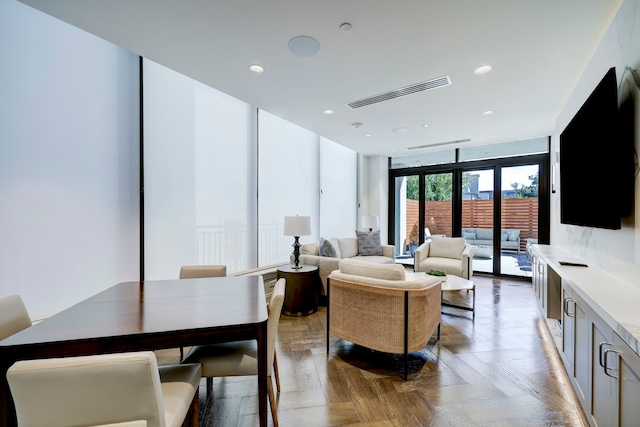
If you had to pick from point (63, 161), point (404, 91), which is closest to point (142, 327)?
point (63, 161)

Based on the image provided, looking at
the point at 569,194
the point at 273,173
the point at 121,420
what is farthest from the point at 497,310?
the point at 121,420

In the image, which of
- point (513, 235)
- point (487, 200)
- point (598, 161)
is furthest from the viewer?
point (487, 200)

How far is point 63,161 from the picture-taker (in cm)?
225

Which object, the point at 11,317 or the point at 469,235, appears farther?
the point at 469,235

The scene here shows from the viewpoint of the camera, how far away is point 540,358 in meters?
2.45

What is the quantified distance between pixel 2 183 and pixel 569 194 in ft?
16.0

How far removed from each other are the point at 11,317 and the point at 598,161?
387 cm

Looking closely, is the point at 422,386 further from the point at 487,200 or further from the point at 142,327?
the point at 487,200

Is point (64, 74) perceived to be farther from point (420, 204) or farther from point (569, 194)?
point (420, 204)

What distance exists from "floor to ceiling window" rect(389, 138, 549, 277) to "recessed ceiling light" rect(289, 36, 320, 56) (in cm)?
483

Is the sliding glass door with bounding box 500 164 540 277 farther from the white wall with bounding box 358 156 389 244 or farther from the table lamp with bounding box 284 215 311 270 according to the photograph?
the table lamp with bounding box 284 215 311 270

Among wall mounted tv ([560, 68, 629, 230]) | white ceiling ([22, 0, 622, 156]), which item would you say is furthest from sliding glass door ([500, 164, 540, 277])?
wall mounted tv ([560, 68, 629, 230])

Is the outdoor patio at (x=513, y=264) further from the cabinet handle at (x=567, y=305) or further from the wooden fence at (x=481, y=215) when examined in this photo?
the cabinet handle at (x=567, y=305)

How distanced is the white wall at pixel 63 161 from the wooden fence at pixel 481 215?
19.0 ft
